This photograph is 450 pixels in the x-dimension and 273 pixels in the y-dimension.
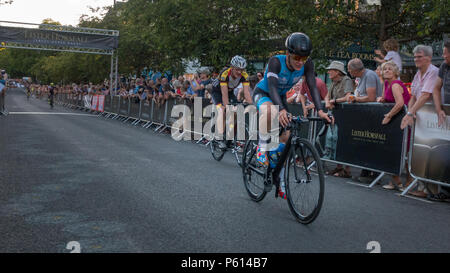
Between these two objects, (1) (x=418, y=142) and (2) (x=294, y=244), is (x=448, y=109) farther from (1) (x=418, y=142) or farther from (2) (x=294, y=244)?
(2) (x=294, y=244)

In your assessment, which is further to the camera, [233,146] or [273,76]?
[233,146]

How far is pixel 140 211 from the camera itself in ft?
17.6

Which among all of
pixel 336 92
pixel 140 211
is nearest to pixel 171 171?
pixel 140 211

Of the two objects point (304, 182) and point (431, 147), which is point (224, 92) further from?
point (304, 182)

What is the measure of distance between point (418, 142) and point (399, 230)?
2.69m

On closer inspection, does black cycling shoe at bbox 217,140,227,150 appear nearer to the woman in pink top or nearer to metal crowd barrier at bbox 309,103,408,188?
metal crowd barrier at bbox 309,103,408,188

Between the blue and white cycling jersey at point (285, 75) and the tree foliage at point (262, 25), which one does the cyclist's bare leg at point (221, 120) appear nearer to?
the blue and white cycling jersey at point (285, 75)

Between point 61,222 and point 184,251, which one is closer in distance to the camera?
point 184,251

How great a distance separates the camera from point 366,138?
8.23 m

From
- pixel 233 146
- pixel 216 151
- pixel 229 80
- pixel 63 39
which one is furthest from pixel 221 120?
pixel 63 39

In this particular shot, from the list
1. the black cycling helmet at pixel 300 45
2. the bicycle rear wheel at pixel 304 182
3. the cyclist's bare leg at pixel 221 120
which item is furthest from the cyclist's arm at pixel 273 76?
the cyclist's bare leg at pixel 221 120

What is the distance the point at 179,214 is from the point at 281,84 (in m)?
1.84

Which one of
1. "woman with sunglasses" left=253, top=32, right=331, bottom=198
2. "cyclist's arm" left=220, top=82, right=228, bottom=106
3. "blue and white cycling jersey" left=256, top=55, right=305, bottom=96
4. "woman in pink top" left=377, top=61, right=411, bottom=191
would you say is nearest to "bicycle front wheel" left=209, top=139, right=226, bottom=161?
"cyclist's arm" left=220, top=82, right=228, bottom=106

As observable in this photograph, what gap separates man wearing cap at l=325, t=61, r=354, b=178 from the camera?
29.6 ft
